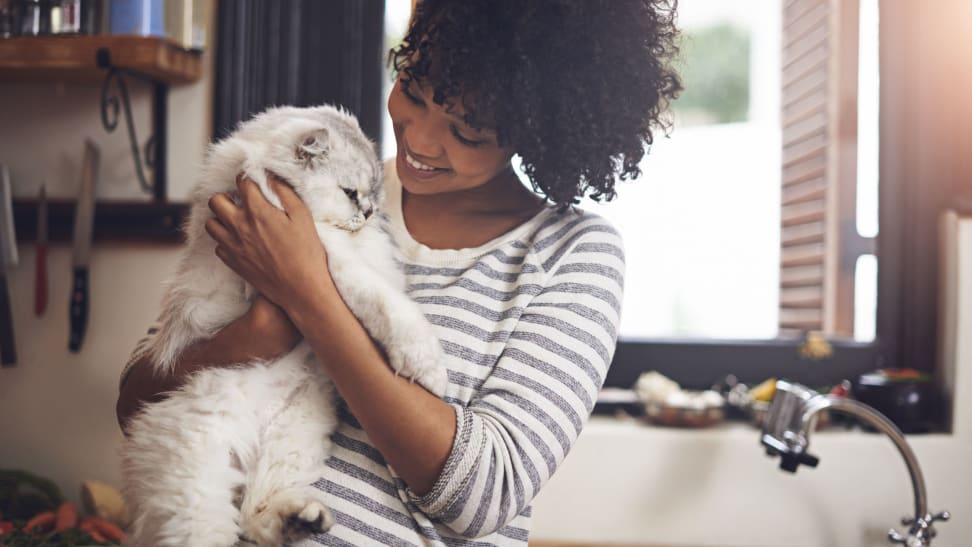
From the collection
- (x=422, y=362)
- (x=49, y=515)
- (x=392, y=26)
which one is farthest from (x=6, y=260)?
(x=422, y=362)

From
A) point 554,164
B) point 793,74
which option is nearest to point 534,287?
point 554,164

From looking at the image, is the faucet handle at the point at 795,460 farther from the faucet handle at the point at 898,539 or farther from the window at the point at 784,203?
the window at the point at 784,203

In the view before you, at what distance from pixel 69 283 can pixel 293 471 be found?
1.60 meters

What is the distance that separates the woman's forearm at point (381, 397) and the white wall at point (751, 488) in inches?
42.6

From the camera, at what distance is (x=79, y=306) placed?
2.09 metres

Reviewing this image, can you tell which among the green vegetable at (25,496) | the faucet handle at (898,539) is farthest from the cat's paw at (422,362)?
the green vegetable at (25,496)

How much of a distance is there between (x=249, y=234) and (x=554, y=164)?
43 centimetres

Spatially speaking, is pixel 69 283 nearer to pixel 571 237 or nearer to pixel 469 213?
pixel 469 213

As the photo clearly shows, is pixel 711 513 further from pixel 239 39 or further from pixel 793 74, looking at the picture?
pixel 239 39

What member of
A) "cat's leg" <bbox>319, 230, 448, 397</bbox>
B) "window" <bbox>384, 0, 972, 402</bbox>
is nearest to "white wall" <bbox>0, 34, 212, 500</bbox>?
"window" <bbox>384, 0, 972, 402</bbox>

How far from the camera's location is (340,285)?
960 millimetres

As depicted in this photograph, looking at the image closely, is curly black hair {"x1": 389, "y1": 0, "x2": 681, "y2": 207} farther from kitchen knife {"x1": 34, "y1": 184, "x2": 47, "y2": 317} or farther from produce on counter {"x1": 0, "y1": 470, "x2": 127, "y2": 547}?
kitchen knife {"x1": 34, "y1": 184, "x2": 47, "y2": 317}

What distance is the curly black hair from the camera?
1.00 m

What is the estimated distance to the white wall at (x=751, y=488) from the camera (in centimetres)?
180
